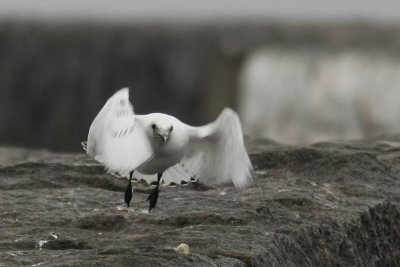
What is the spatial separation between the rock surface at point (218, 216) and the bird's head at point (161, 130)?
1.30 feet

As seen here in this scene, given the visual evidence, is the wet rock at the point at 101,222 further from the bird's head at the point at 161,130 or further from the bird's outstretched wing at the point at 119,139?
the bird's head at the point at 161,130

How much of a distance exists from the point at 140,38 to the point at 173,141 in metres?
9.34

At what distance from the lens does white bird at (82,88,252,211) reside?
5.92 metres

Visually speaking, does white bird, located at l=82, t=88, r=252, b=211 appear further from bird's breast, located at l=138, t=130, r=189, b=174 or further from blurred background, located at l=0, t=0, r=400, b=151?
blurred background, located at l=0, t=0, r=400, b=151

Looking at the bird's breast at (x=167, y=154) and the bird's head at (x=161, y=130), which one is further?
the bird's breast at (x=167, y=154)

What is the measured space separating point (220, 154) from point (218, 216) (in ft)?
1.73

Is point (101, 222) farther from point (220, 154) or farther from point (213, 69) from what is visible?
point (213, 69)

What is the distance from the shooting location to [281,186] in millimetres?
6871

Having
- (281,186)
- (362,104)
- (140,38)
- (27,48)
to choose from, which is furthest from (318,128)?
(281,186)

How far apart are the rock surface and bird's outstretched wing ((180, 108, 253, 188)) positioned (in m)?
0.14

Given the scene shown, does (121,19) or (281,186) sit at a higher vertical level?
(121,19)

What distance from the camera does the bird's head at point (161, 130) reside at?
5.99 m

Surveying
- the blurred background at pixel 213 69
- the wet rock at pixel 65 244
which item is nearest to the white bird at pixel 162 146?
the wet rock at pixel 65 244

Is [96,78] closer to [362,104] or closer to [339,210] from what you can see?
[362,104]
